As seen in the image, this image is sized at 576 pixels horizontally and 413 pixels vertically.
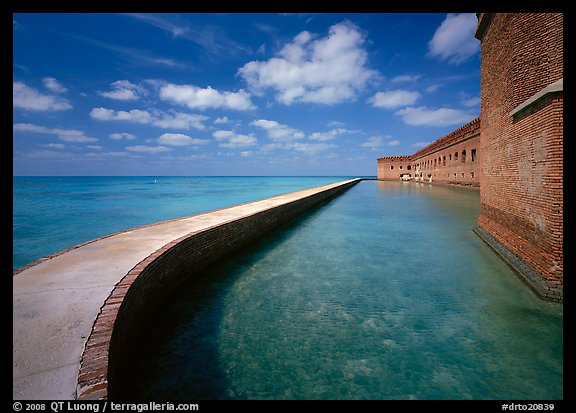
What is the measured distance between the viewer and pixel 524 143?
500 centimetres

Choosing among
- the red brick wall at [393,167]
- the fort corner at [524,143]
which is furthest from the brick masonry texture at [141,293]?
the red brick wall at [393,167]

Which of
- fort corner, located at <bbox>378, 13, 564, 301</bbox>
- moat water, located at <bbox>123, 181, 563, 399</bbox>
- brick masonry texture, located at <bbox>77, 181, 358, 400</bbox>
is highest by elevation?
fort corner, located at <bbox>378, 13, 564, 301</bbox>

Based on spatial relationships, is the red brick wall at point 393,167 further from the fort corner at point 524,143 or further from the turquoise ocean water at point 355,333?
the turquoise ocean water at point 355,333

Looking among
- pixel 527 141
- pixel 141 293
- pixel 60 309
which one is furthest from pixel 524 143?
pixel 60 309

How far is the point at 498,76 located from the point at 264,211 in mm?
7193

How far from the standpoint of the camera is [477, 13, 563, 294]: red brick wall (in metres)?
4.03

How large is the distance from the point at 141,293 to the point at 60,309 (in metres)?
0.93

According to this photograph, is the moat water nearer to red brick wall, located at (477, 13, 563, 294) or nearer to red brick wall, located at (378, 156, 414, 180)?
red brick wall, located at (477, 13, 563, 294)

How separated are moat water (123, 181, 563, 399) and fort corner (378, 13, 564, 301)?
0.59 metres

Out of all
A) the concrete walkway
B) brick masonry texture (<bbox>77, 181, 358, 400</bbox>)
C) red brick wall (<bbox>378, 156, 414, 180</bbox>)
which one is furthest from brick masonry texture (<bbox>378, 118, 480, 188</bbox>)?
the concrete walkway

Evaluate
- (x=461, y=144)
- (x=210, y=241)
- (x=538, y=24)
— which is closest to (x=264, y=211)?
(x=210, y=241)

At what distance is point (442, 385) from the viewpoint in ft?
8.41
